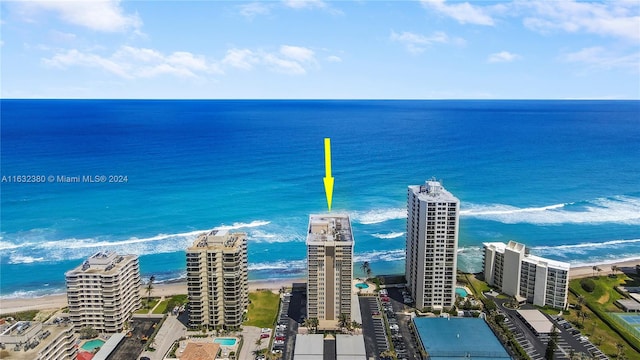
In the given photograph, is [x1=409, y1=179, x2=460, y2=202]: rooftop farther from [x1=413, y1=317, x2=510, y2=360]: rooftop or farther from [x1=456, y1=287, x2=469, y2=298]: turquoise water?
[x1=413, y1=317, x2=510, y2=360]: rooftop

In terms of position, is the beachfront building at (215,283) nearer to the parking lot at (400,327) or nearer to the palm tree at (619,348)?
the parking lot at (400,327)

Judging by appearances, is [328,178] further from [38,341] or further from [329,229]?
[38,341]

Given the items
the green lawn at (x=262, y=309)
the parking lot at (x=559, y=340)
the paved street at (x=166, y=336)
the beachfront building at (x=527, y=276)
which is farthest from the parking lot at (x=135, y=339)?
the beachfront building at (x=527, y=276)

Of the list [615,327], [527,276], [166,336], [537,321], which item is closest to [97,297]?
[166,336]

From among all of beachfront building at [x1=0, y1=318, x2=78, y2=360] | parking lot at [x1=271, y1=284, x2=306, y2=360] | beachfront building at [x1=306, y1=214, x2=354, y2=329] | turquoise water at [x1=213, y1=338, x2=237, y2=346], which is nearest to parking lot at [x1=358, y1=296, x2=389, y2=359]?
beachfront building at [x1=306, y1=214, x2=354, y2=329]

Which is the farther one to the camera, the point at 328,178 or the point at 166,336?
the point at 328,178

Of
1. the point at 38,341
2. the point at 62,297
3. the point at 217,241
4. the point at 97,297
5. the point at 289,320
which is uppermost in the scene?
the point at 217,241
